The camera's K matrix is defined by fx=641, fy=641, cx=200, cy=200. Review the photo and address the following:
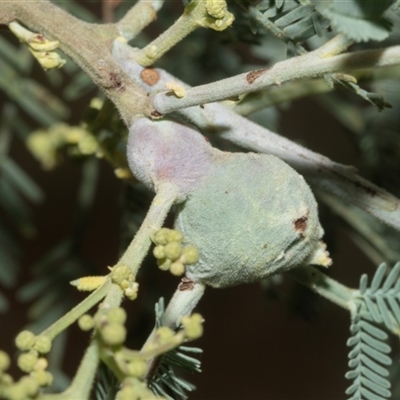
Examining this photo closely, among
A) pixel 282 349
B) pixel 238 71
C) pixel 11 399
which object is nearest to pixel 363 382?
pixel 11 399

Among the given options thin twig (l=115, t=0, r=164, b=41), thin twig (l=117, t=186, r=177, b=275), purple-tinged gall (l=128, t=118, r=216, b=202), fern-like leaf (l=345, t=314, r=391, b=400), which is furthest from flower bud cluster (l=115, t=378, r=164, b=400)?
thin twig (l=115, t=0, r=164, b=41)

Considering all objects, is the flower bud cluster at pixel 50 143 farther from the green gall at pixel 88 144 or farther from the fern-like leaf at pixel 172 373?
the fern-like leaf at pixel 172 373

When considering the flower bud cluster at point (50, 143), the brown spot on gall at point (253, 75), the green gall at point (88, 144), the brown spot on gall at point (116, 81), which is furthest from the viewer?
the flower bud cluster at point (50, 143)

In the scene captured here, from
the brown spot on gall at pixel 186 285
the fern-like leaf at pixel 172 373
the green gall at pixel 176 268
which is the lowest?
the fern-like leaf at pixel 172 373

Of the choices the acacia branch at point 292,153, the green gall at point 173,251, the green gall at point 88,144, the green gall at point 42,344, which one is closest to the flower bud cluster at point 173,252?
the green gall at point 173,251

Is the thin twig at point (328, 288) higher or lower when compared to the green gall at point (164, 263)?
lower
